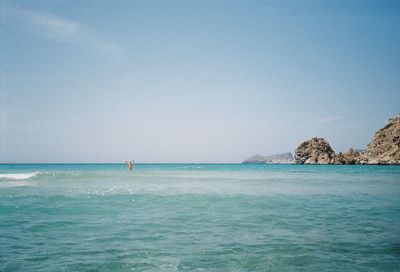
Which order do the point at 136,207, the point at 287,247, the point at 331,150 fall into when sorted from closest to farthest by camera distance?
the point at 287,247, the point at 136,207, the point at 331,150

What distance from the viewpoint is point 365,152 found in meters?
136

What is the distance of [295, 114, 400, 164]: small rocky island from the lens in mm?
117438

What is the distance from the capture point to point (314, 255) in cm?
779

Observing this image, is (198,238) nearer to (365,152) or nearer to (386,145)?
(386,145)

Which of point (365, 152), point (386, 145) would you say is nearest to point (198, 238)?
point (386, 145)

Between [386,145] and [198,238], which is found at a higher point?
[386,145]

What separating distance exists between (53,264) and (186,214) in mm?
7387

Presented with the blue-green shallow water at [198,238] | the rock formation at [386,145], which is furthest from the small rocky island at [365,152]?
the blue-green shallow water at [198,238]

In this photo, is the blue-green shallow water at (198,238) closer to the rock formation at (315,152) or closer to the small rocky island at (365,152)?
the small rocky island at (365,152)

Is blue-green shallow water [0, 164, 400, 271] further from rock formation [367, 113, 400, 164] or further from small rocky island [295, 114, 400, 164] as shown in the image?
small rocky island [295, 114, 400, 164]

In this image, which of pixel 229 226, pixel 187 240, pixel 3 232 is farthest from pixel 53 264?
pixel 229 226

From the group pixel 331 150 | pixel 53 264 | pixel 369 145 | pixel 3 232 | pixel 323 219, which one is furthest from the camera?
pixel 331 150

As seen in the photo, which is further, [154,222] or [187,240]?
[154,222]

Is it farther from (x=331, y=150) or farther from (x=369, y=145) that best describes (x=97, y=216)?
(x=331, y=150)
